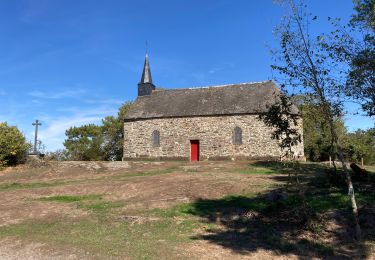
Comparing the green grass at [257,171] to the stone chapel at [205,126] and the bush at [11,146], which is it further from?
the bush at [11,146]

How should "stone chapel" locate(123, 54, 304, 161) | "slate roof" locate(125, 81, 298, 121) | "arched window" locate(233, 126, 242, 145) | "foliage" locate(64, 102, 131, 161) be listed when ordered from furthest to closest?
"foliage" locate(64, 102, 131, 161), "slate roof" locate(125, 81, 298, 121), "arched window" locate(233, 126, 242, 145), "stone chapel" locate(123, 54, 304, 161)

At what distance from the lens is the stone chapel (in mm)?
29938

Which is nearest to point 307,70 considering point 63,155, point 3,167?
point 3,167

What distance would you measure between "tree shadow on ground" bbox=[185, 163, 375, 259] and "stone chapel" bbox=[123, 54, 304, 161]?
1621 cm

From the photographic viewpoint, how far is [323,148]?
33688 millimetres

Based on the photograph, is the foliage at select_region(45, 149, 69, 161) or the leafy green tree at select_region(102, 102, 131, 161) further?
the leafy green tree at select_region(102, 102, 131, 161)

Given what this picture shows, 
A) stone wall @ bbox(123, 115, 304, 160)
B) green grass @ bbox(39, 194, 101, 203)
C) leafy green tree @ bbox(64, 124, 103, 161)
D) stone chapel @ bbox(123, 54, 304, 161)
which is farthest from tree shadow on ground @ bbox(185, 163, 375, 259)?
leafy green tree @ bbox(64, 124, 103, 161)

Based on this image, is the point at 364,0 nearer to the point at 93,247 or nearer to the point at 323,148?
the point at 93,247

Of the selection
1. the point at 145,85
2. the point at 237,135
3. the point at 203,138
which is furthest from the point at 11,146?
the point at 237,135

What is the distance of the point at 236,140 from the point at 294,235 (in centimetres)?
2107

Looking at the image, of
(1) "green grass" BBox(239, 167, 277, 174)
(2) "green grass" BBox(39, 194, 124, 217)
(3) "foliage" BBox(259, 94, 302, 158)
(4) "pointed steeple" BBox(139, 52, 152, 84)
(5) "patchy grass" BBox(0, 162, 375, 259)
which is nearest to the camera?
(5) "patchy grass" BBox(0, 162, 375, 259)

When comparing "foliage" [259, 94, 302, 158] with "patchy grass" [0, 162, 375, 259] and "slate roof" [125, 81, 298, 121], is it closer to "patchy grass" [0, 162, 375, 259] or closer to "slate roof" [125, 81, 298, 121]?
"patchy grass" [0, 162, 375, 259]

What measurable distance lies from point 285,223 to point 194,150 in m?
21.4

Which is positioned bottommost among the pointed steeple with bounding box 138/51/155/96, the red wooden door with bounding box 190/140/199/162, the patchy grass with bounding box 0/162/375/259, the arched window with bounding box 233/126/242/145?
the patchy grass with bounding box 0/162/375/259
